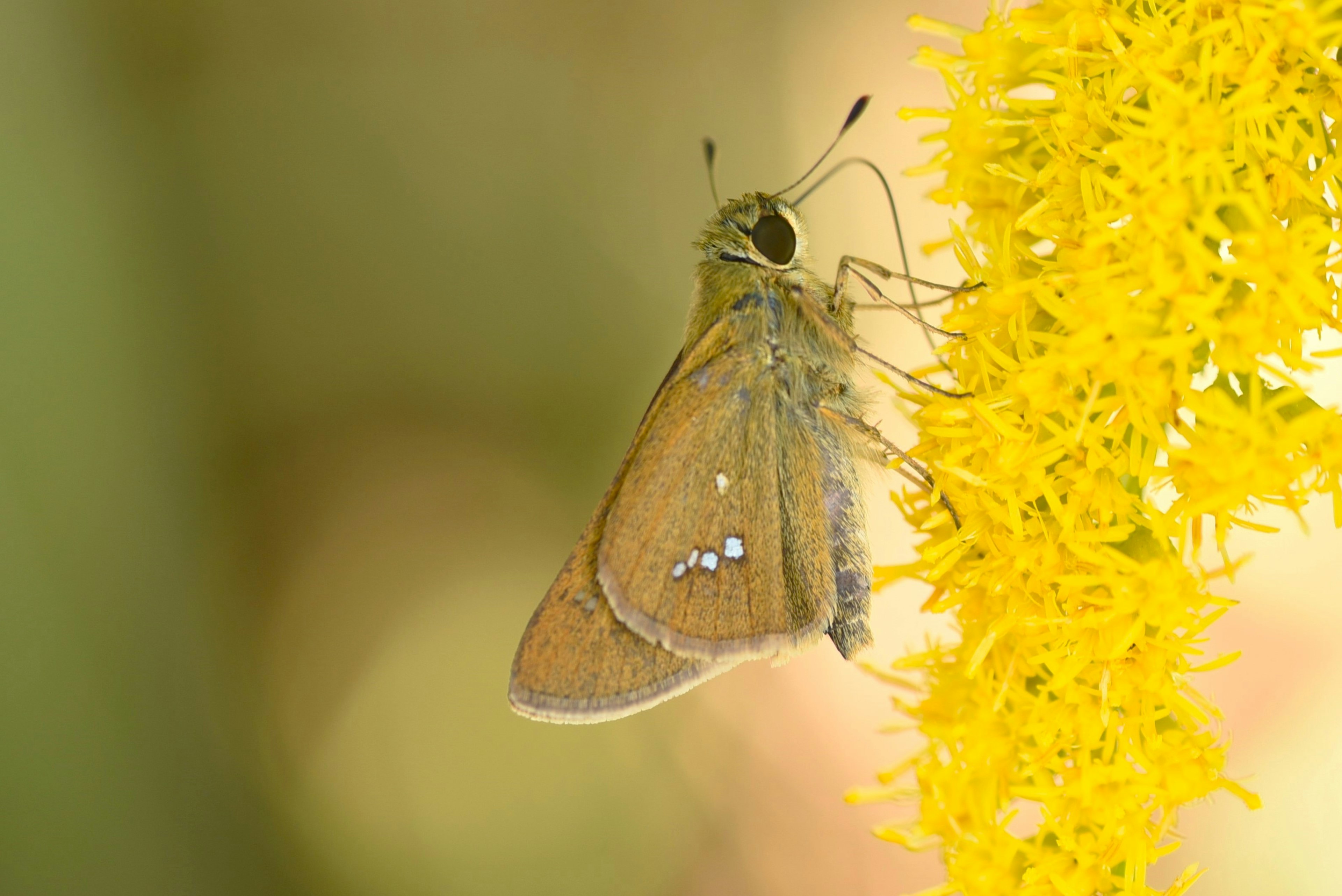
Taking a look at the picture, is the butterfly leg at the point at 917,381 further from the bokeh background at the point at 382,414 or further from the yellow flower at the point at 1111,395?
the bokeh background at the point at 382,414

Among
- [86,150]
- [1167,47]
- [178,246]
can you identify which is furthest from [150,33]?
[1167,47]

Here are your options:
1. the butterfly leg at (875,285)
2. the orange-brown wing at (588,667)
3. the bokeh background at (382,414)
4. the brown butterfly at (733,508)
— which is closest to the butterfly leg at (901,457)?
the brown butterfly at (733,508)

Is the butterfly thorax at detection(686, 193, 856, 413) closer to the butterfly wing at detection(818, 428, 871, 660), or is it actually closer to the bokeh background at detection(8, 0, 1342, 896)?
the butterfly wing at detection(818, 428, 871, 660)

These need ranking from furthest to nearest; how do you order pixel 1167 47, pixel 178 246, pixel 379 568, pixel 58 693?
pixel 379 568 → pixel 178 246 → pixel 58 693 → pixel 1167 47

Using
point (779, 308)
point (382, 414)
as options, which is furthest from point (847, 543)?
point (382, 414)

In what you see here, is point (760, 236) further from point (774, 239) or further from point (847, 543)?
point (847, 543)

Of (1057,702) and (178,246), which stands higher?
(178,246)

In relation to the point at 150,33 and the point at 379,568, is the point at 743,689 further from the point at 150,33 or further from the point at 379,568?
the point at 150,33
